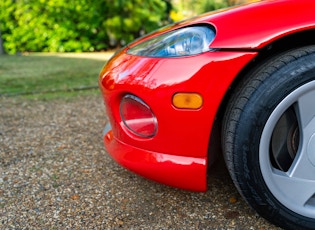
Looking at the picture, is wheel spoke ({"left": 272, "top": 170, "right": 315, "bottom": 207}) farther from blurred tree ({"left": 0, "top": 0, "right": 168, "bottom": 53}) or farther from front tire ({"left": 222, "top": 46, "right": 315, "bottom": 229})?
blurred tree ({"left": 0, "top": 0, "right": 168, "bottom": 53})

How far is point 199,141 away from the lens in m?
1.59

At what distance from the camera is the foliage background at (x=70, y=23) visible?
11719 millimetres

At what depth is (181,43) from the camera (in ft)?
5.35

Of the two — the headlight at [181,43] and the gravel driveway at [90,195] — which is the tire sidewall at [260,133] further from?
the headlight at [181,43]

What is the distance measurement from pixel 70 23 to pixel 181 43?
37.1ft

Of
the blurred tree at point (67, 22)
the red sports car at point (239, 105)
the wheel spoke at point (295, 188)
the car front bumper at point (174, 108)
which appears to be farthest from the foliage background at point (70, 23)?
the wheel spoke at point (295, 188)

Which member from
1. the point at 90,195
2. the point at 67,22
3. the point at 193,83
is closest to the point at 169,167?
the point at 193,83

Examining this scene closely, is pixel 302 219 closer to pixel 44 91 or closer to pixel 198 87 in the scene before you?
pixel 198 87

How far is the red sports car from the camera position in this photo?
4.82ft

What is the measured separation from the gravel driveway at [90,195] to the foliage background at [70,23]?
9567 millimetres

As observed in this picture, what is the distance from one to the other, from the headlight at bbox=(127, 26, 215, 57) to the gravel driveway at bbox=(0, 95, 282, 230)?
2.66 feet

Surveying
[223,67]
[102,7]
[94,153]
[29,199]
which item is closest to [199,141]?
[223,67]

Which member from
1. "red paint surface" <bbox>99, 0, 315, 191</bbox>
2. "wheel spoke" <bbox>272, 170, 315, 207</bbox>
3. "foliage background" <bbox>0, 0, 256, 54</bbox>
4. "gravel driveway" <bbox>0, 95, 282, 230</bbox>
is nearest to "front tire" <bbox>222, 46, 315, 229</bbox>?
"wheel spoke" <bbox>272, 170, 315, 207</bbox>

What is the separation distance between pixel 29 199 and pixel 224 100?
1236 millimetres
